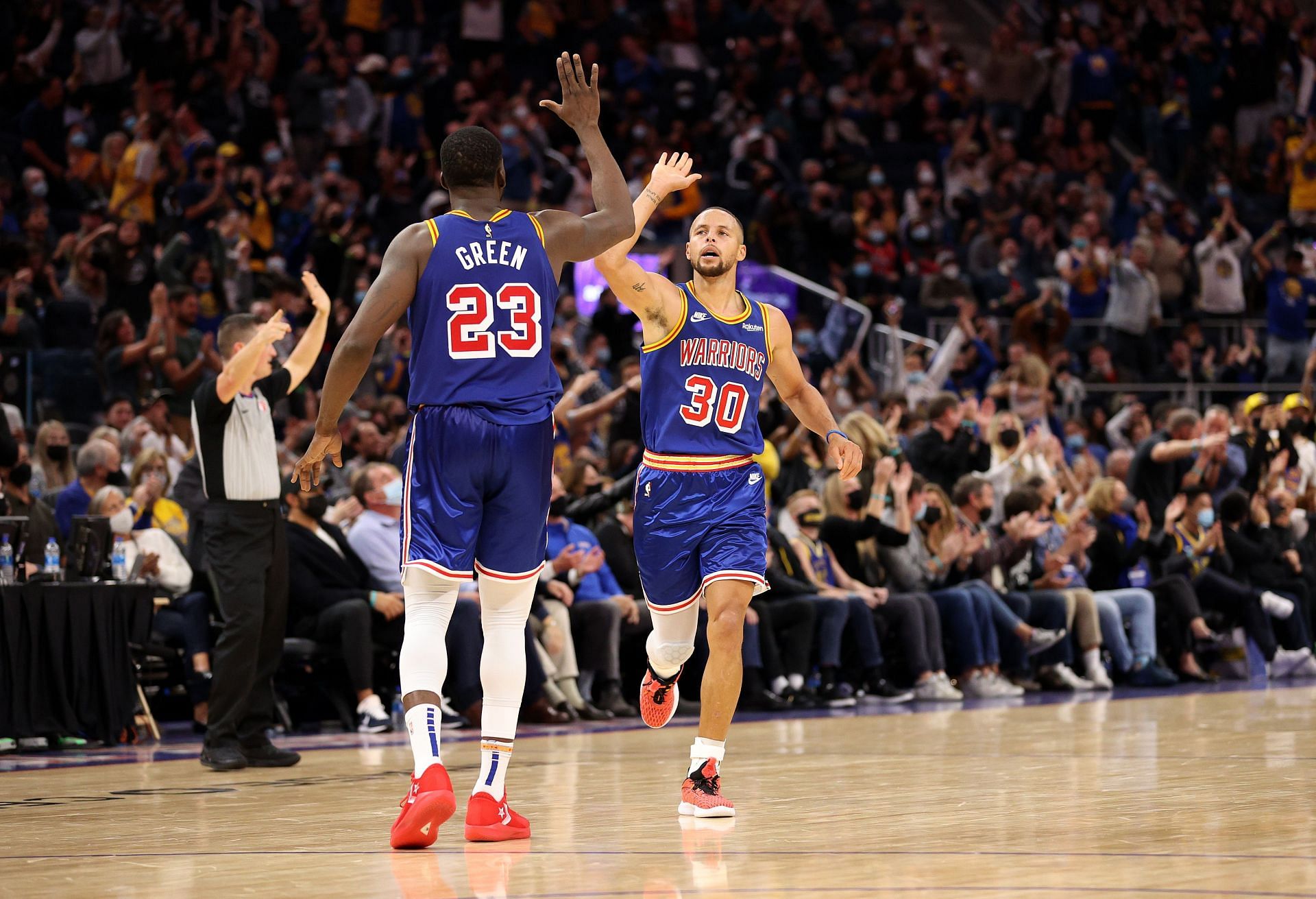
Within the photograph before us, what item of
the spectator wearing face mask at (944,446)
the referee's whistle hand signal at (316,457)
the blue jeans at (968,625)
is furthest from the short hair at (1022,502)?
the referee's whistle hand signal at (316,457)

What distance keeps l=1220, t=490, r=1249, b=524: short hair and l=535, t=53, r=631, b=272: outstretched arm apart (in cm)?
1021

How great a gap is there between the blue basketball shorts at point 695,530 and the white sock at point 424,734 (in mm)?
1431

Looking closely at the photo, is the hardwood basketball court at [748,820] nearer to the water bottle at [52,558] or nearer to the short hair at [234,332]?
the water bottle at [52,558]

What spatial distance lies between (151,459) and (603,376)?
17.7ft

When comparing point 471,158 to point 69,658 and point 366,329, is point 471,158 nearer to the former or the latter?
point 366,329

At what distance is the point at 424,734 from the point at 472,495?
31.0 inches

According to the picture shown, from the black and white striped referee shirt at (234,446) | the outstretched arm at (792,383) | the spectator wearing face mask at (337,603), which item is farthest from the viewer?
the spectator wearing face mask at (337,603)

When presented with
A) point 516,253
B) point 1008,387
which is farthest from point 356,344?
point 1008,387

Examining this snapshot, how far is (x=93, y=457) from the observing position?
37.1 ft

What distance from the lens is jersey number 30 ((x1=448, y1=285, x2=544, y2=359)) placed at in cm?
580

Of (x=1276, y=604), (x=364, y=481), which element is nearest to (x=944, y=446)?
(x=1276, y=604)

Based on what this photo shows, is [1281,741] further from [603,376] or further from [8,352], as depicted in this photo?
[8,352]

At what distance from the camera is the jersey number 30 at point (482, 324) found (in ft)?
19.0

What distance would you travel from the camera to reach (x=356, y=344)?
564 cm
